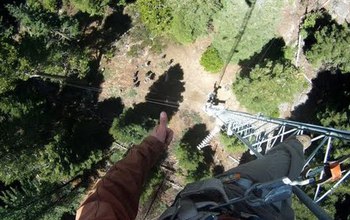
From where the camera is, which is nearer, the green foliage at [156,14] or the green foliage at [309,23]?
the green foliage at [156,14]

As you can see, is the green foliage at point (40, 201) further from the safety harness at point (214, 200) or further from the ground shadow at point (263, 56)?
the safety harness at point (214, 200)

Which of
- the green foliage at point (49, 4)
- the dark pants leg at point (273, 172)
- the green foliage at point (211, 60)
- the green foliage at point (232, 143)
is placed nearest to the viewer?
the dark pants leg at point (273, 172)

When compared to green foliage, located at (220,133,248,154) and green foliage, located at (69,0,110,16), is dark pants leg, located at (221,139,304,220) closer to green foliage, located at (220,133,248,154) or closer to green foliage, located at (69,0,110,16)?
green foliage, located at (220,133,248,154)

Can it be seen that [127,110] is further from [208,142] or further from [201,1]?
[201,1]

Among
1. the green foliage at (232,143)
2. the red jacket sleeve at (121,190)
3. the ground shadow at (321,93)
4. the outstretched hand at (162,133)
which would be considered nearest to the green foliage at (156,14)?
the green foliage at (232,143)

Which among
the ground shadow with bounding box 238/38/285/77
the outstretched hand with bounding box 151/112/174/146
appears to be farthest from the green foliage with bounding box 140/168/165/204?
the outstretched hand with bounding box 151/112/174/146

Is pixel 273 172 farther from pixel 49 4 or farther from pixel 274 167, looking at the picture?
pixel 49 4

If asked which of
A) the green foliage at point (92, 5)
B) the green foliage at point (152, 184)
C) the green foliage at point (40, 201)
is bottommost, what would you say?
the green foliage at point (40, 201)
